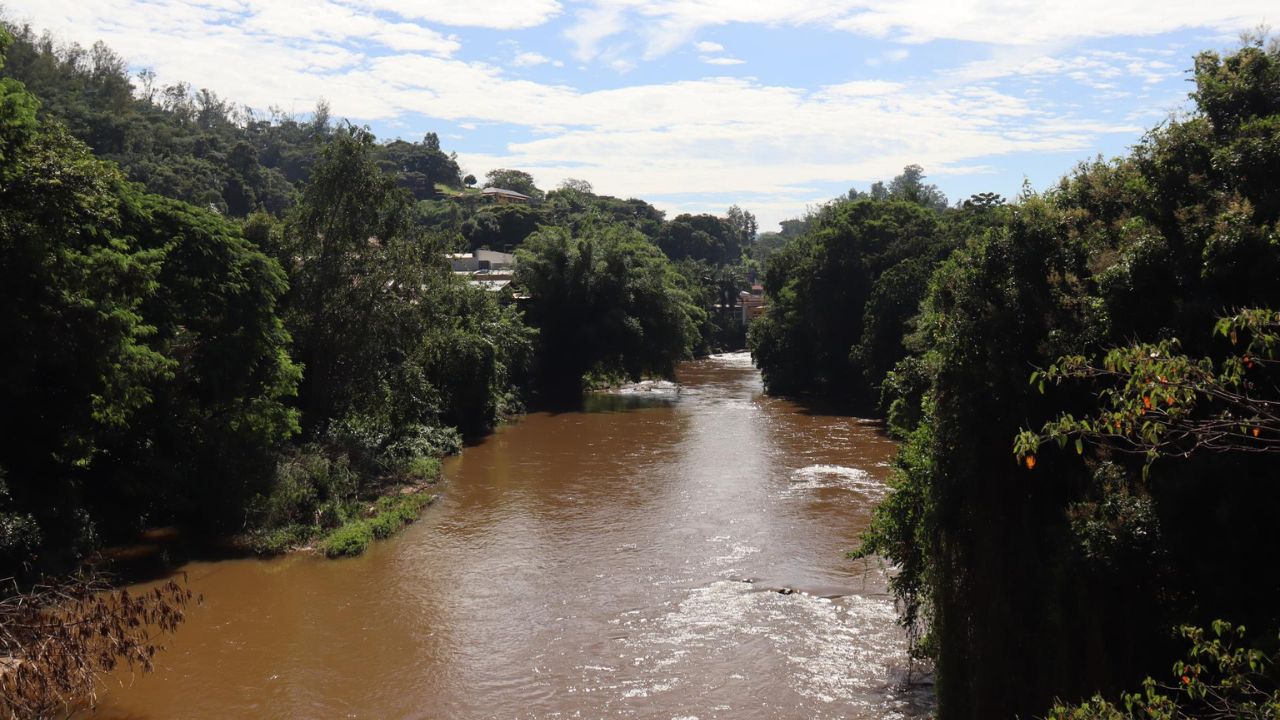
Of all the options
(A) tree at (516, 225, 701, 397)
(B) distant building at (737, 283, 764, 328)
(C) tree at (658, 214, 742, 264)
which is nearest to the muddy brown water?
(A) tree at (516, 225, 701, 397)

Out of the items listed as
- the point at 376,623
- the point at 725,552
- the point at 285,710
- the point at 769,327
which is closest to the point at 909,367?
the point at 725,552

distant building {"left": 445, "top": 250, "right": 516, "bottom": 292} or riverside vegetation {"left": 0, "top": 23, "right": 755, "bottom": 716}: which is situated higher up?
distant building {"left": 445, "top": 250, "right": 516, "bottom": 292}

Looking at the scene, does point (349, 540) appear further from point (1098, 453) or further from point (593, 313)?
point (593, 313)

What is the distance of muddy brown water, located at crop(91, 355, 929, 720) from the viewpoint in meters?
12.7

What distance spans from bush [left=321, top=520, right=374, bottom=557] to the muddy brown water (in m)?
0.30

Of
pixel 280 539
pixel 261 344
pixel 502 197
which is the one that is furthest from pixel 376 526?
pixel 502 197

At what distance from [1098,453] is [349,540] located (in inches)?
606

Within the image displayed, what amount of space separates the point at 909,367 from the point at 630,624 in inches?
261

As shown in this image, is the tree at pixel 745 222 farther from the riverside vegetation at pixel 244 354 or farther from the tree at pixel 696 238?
the riverside vegetation at pixel 244 354

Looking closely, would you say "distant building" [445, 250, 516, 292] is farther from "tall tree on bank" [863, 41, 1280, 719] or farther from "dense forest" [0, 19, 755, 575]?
"tall tree on bank" [863, 41, 1280, 719]

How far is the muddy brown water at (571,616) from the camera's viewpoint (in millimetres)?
12688

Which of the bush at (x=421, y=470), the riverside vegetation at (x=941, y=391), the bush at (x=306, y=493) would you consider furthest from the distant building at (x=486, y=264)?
the bush at (x=306, y=493)

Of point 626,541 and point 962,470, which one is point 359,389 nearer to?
point 626,541

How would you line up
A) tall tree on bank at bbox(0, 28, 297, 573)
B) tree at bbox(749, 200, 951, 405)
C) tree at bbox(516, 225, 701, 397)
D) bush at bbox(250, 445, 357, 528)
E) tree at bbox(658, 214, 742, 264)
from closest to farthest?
tall tree on bank at bbox(0, 28, 297, 573)
bush at bbox(250, 445, 357, 528)
tree at bbox(749, 200, 951, 405)
tree at bbox(516, 225, 701, 397)
tree at bbox(658, 214, 742, 264)
